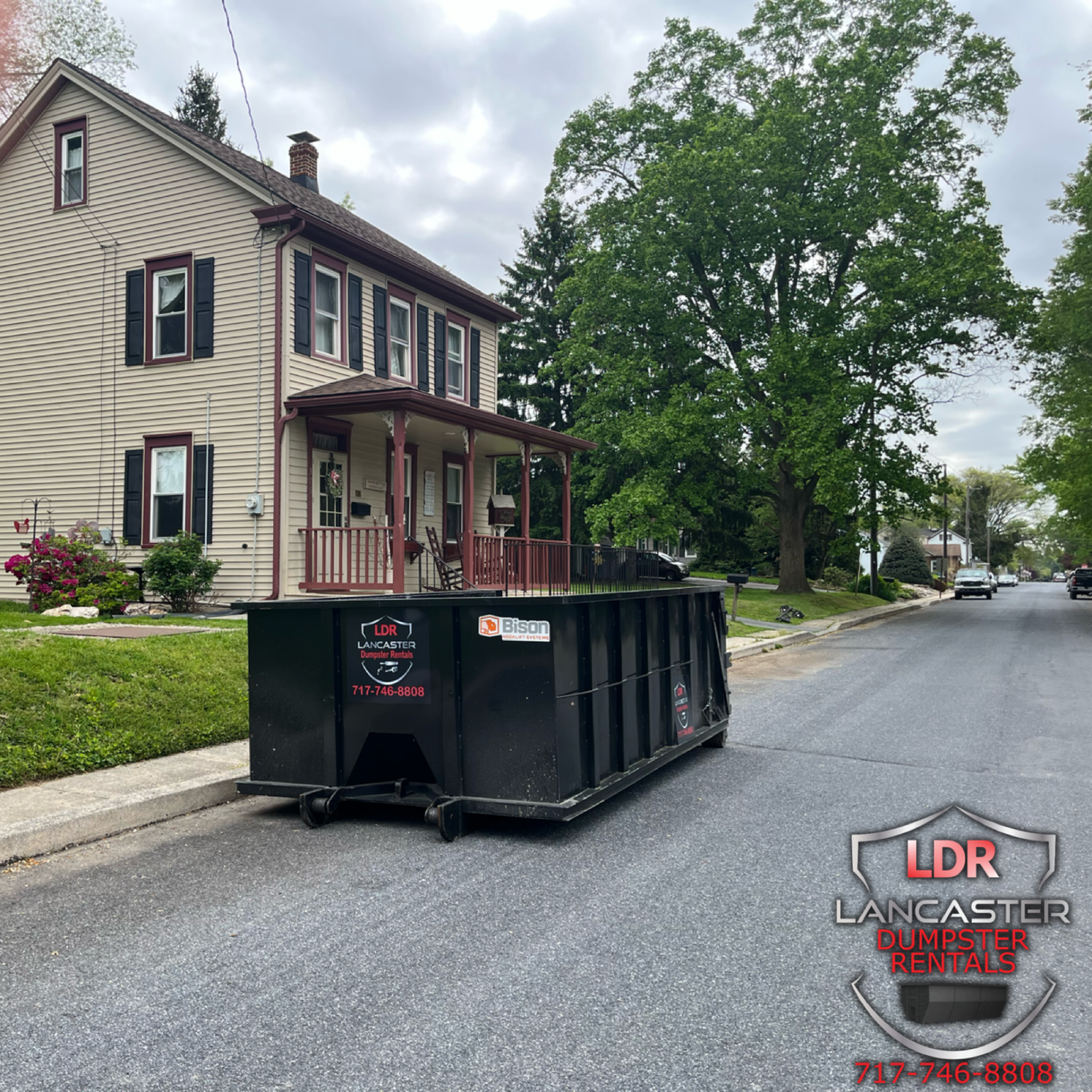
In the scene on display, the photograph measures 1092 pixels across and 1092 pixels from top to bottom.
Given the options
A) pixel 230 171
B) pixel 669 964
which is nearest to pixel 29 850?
pixel 669 964

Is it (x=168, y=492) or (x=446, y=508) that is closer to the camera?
(x=168, y=492)

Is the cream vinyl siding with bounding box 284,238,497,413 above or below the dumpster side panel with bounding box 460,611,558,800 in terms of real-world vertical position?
above

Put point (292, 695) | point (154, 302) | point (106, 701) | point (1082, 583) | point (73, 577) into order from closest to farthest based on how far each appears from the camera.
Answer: point (292, 695) → point (106, 701) → point (73, 577) → point (154, 302) → point (1082, 583)

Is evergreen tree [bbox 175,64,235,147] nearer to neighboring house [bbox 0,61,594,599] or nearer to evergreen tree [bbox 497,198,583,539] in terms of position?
evergreen tree [bbox 497,198,583,539]

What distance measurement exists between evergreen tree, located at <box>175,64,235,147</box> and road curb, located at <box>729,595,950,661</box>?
33646 millimetres

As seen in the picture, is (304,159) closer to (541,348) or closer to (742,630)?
(742,630)

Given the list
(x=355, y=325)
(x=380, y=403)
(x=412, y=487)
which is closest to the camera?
(x=380, y=403)

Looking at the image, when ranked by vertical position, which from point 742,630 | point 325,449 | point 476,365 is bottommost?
point 742,630

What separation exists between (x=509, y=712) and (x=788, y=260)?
2800 cm

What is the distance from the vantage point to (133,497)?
17.9m

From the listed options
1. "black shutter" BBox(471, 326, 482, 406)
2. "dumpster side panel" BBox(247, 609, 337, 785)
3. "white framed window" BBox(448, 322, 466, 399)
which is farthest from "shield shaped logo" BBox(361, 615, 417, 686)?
"black shutter" BBox(471, 326, 482, 406)

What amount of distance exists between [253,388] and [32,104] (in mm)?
8403

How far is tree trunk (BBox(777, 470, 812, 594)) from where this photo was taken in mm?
31266

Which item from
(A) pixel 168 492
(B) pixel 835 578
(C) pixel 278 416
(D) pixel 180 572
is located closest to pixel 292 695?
(D) pixel 180 572
